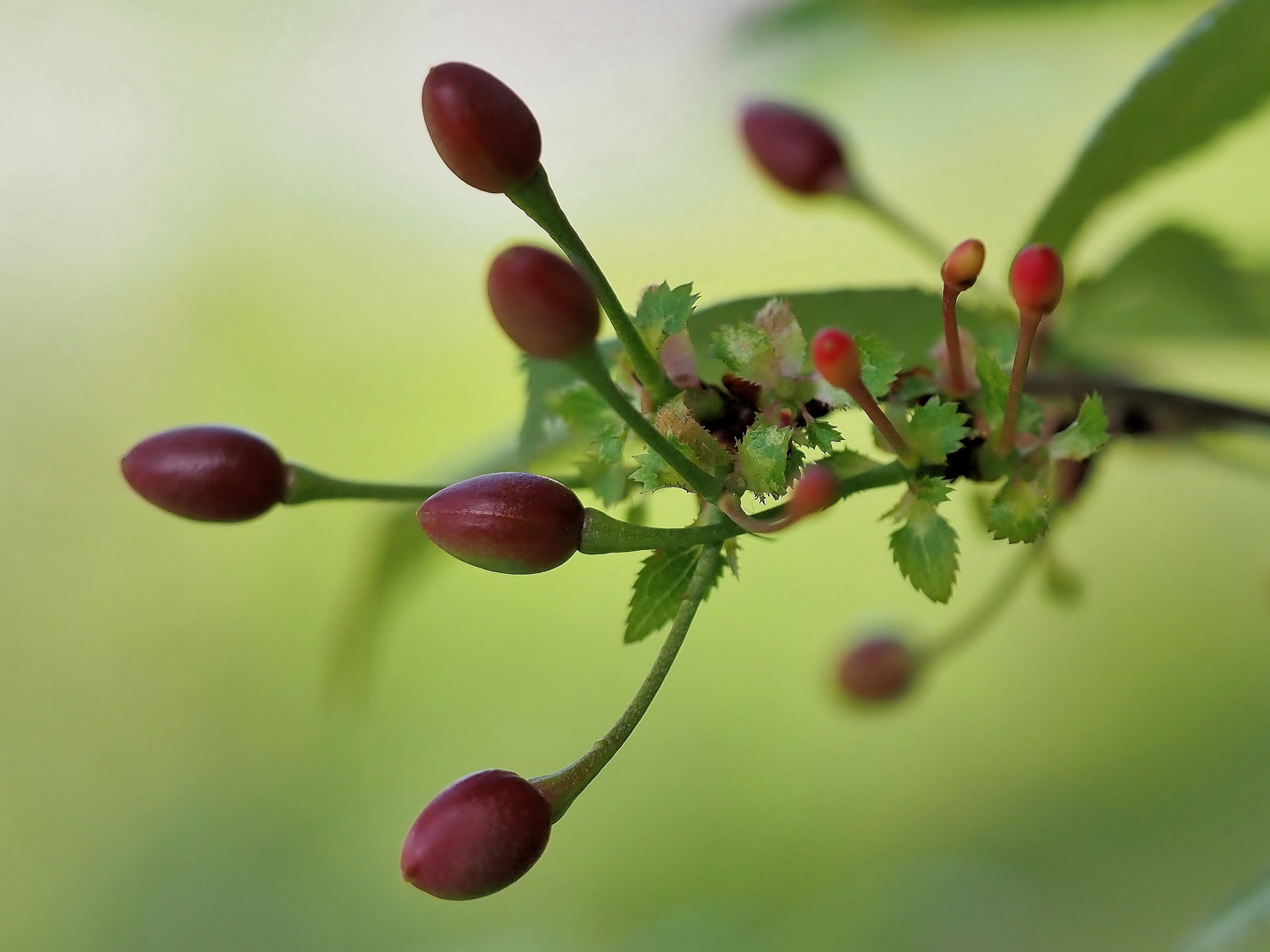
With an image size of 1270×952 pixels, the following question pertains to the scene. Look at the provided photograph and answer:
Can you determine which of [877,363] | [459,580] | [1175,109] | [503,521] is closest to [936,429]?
[877,363]

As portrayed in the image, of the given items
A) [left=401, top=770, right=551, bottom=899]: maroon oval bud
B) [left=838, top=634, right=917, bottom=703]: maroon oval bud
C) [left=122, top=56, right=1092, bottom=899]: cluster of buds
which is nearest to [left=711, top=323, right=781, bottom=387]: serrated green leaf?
[left=122, top=56, right=1092, bottom=899]: cluster of buds

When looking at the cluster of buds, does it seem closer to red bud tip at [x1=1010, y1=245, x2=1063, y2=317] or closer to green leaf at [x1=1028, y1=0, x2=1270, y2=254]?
red bud tip at [x1=1010, y1=245, x2=1063, y2=317]

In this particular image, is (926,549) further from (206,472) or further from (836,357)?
(206,472)

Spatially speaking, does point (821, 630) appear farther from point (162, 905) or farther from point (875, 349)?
point (875, 349)

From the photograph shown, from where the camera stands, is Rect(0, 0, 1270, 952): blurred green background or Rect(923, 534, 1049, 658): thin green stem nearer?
Rect(923, 534, 1049, 658): thin green stem

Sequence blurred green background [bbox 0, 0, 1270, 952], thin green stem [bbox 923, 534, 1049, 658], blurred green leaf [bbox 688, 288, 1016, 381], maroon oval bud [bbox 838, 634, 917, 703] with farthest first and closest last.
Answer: blurred green background [bbox 0, 0, 1270, 952]
maroon oval bud [bbox 838, 634, 917, 703]
thin green stem [bbox 923, 534, 1049, 658]
blurred green leaf [bbox 688, 288, 1016, 381]

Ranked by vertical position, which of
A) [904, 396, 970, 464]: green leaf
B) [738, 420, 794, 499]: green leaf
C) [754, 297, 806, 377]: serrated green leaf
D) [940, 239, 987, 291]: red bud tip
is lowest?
[904, 396, 970, 464]: green leaf

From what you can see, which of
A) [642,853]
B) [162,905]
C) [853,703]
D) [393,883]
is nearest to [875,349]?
[853,703]
